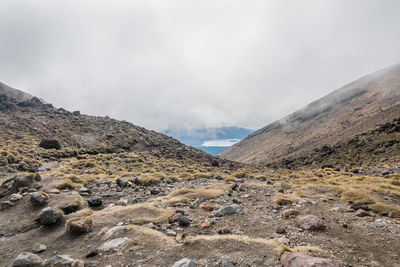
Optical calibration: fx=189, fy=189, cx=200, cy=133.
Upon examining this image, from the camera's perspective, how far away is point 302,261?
4.62m

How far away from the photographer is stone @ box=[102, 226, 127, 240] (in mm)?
7375

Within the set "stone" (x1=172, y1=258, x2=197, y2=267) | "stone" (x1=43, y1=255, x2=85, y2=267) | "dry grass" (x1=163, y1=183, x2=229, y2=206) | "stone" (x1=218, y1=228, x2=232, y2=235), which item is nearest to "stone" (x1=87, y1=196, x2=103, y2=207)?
"dry grass" (x1=163, y1=183, x2=229, y2=206)

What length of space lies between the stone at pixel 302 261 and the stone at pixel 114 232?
591 cm

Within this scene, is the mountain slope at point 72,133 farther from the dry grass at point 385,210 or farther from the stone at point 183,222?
the dry grass at point 385,210

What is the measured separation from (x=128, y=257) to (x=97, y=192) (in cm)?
1033

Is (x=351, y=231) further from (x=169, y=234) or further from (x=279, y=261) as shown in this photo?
(x=169, y=234)

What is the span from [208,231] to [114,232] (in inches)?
148

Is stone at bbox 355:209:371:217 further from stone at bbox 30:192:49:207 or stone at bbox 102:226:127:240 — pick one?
stone at bbox 30:192:49:207

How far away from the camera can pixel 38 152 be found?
30.3 m

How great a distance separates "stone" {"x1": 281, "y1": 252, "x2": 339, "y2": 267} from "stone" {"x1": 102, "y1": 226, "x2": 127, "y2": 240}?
591 cm

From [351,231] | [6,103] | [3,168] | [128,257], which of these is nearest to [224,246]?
[128,257]

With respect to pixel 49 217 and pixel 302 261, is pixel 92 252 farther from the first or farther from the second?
pixel 302 261

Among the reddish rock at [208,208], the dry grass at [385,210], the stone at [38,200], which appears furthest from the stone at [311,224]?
the stone at [38,200]

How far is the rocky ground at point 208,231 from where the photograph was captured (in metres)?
5.64
